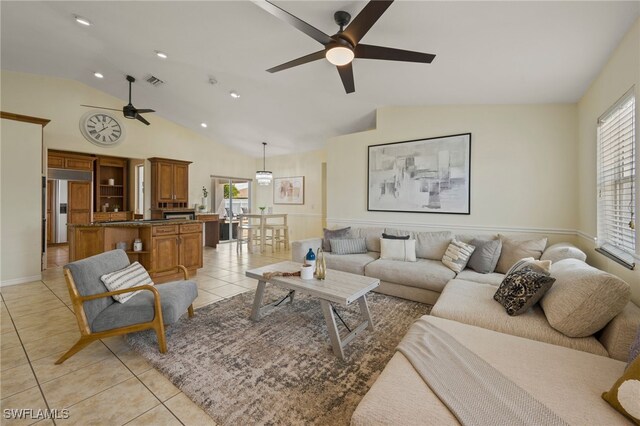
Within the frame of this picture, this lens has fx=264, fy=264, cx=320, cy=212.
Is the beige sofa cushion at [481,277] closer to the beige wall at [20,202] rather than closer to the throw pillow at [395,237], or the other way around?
the throw pillow at [395,237]

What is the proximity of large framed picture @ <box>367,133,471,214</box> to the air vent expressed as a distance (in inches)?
168

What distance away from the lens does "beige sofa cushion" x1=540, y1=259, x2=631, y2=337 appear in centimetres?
154

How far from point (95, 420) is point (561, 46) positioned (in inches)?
173

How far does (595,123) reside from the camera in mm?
2732

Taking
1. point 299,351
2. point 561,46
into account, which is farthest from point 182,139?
point 561,46

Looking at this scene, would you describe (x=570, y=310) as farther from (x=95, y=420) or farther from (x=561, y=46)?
(x=95, y=420)

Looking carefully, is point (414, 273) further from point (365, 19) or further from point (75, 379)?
point (75, 379)

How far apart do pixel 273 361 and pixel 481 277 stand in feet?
8.01

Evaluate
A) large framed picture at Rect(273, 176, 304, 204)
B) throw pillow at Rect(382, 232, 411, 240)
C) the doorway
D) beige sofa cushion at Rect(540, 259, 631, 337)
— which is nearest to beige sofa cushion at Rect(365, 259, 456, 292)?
throw pillow at Rect(382, 232, 411, 240)

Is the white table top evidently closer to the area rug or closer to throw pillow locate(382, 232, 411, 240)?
the area rug

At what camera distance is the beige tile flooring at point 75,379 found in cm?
160

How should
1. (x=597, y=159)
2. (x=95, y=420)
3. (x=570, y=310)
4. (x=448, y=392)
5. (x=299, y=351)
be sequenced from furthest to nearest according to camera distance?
(x=597, y=159) → (x=299, y=351) → (x=570, y=310) → (x=95, y=420) → (x=448, y=392)

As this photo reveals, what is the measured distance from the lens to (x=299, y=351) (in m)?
2.25

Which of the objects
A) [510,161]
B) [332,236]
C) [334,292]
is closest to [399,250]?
[332,236]
